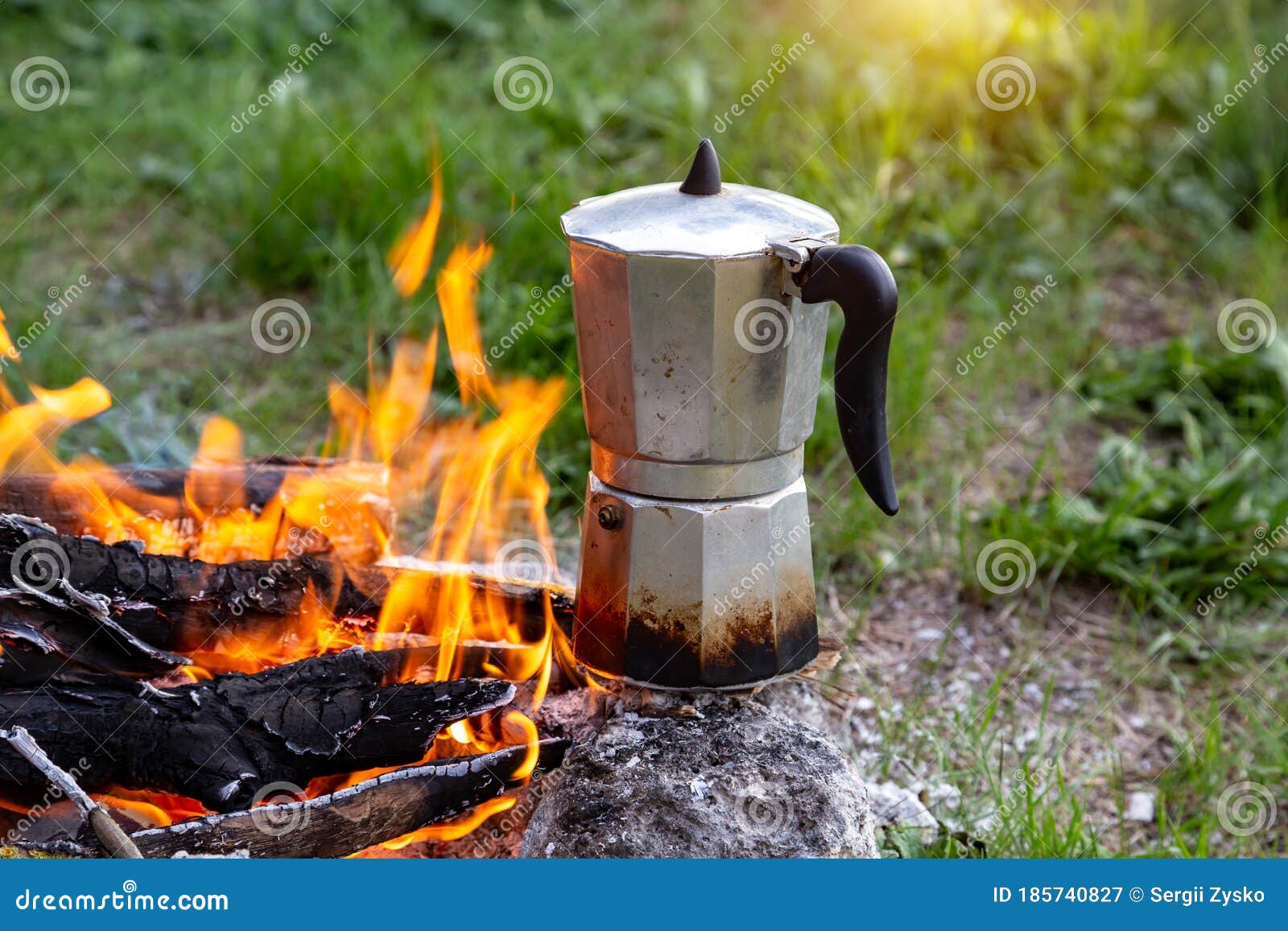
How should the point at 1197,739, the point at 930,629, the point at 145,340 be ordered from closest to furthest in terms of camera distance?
1. the point at 1197,739
2. the point at 930,629
3. the point at 145,340

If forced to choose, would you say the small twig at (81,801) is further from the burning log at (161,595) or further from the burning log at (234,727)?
the burning log at (161,595)

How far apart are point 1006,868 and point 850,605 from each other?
140 centimetres

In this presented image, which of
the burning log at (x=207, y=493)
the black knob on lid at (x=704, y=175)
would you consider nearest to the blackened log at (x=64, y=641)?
the burning log at (x=207, y=493)

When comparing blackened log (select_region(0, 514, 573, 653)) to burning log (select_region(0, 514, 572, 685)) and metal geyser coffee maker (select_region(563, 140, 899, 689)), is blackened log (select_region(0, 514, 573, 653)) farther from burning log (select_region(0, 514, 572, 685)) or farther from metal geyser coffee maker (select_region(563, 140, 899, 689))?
metal geyser coffee maker (select_region(563, 140, 899, 689))

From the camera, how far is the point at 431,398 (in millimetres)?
3658

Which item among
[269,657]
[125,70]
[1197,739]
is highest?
[125,70]

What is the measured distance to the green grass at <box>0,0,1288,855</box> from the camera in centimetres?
312

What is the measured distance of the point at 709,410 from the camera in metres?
1.75

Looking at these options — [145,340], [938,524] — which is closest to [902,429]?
[938,524]

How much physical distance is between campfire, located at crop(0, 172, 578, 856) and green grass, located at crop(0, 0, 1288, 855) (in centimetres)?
58

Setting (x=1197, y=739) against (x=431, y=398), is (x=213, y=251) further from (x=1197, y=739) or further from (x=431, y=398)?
(x=1197, y=739)

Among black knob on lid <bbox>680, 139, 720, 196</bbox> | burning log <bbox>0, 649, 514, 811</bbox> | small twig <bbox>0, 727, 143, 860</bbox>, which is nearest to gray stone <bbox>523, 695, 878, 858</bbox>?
burning log <bbox>0, 649, 514, 811</bbox>

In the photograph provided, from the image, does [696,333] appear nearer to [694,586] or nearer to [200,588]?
[694,586]

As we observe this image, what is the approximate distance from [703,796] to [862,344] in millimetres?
615
